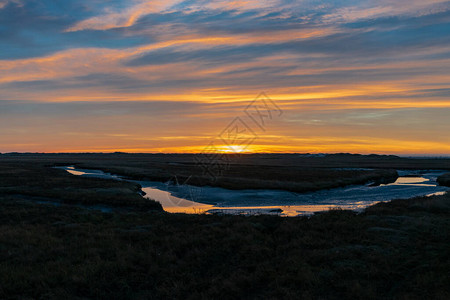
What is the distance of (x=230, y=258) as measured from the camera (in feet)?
42.7

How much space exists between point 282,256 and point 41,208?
64.2ft

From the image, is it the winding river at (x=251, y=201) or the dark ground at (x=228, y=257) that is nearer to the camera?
the dark ground at (x=228, y=257)

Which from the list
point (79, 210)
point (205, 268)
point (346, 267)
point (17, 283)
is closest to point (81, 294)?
point (17, 283)

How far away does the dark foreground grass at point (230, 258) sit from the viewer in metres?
9.86

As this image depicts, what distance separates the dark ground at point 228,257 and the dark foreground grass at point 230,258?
40 millimetres

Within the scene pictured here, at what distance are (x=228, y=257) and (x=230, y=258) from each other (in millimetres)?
190

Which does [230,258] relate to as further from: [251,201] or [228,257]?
[251,201]

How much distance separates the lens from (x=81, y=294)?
1004 centimetres

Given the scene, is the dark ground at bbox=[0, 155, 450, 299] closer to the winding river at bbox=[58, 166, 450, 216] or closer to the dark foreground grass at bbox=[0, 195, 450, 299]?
the dark foreground grass at bbox=[0, 195, 450, 299]

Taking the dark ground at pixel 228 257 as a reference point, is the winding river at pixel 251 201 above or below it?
below

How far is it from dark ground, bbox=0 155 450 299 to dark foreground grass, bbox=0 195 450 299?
0.13 feet

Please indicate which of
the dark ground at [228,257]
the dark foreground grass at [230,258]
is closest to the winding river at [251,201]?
the dark ground at [228,257]

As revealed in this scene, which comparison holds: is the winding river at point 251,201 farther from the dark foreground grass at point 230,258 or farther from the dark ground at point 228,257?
the dark foreground grass at point 230,258

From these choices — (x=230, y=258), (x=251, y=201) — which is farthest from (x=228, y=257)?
(x=251, y=201)
